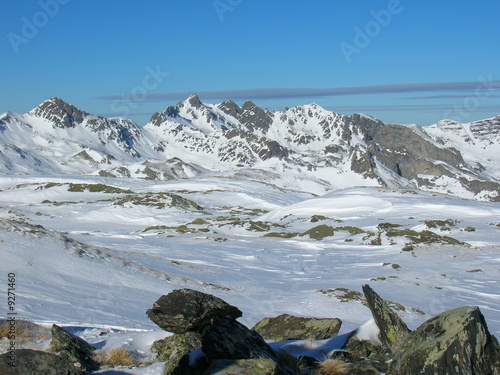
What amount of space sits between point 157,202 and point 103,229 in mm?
23608

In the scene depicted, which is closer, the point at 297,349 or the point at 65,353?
the point at 65,353

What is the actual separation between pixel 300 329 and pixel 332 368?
145 inches

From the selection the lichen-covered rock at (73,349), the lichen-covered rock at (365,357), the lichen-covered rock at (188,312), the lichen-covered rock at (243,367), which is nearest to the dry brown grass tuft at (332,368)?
the lichen-covered rock at (365,357)

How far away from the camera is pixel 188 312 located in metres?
9.42

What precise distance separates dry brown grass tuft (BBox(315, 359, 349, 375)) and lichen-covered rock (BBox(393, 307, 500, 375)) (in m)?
0.94

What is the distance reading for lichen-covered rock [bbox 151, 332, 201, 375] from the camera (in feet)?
26.9

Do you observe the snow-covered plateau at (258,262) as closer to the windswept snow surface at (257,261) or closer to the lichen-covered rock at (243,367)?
the windswept snow surface at (257,261)

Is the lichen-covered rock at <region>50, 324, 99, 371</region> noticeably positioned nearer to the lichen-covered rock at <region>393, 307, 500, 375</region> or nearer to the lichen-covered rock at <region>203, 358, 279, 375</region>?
the lichen-covered rock at <region>203, 358, 279, 375</region>

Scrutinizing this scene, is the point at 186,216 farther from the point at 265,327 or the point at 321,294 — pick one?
the point at 265,327

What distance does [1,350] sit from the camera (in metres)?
8.95

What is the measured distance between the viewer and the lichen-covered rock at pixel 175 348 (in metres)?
8.19

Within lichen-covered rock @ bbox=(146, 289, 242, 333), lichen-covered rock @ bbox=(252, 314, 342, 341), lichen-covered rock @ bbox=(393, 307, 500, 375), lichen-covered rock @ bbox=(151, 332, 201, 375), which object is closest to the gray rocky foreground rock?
lichen-covered rock @ bbox=(393, 307, 500, 375)

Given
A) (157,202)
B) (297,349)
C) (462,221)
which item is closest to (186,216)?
(157,202)

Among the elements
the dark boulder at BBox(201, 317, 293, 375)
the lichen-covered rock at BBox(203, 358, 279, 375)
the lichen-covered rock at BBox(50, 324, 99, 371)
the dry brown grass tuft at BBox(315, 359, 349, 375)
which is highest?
the dark boulder at BBox(201, 317, 293, 375)
